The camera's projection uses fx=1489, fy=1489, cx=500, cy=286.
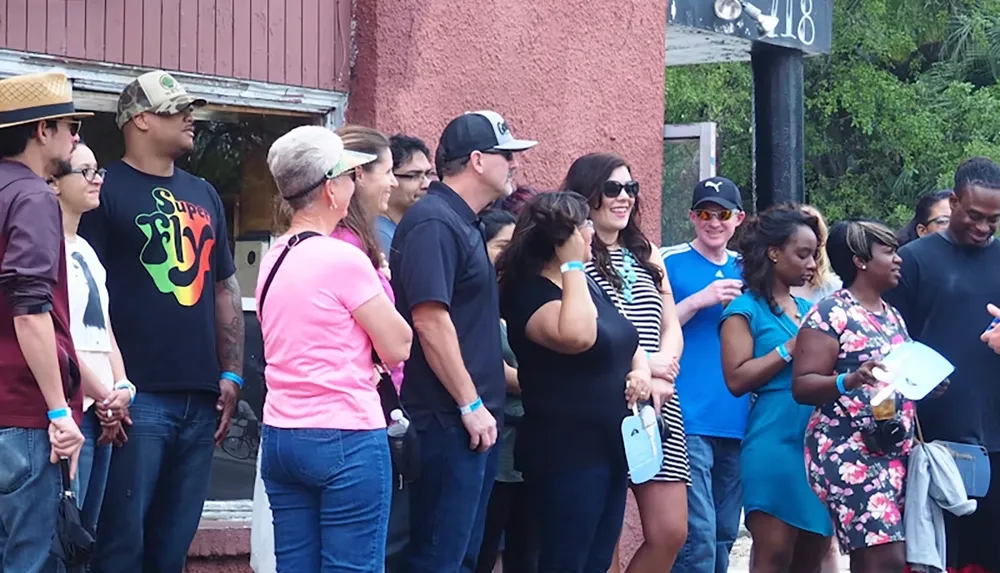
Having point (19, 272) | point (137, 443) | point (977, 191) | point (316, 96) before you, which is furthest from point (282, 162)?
point (977, 191)

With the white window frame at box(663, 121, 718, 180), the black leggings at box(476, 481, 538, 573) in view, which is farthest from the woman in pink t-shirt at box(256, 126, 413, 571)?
the white window frame at box(663, 121, 718, 180)

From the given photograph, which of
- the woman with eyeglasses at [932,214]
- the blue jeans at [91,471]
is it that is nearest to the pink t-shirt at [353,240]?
the blue jeans at [91,471]

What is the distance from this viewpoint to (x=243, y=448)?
7.04m

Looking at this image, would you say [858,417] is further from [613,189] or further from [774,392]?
[613,189]

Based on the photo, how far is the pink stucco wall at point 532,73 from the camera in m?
7.18

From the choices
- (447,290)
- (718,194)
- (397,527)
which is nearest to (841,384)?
(718,194)

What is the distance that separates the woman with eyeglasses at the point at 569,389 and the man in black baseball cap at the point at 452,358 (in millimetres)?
200

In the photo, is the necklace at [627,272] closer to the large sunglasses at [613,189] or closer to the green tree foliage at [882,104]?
the large sunglasses at [613,189]

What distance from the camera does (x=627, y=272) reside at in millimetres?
6062

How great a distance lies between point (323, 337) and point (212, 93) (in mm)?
2438

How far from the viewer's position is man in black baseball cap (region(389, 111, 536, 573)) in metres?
5.10

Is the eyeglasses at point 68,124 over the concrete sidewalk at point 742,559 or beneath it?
over

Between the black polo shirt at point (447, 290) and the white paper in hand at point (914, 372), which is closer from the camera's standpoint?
the black polo shirt at point (447, 290)

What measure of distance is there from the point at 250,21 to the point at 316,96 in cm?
51
